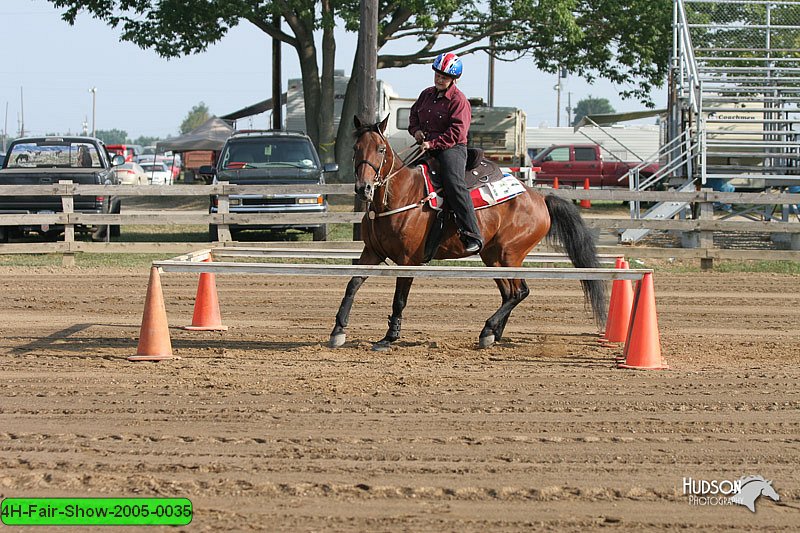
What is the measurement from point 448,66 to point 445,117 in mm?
489

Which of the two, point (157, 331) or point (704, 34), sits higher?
point (704, 34)

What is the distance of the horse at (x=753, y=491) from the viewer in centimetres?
524

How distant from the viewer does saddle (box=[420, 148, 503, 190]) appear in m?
9.59

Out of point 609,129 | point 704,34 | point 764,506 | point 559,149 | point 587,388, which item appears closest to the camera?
point 764,506

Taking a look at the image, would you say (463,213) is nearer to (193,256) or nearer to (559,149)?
(193,256)

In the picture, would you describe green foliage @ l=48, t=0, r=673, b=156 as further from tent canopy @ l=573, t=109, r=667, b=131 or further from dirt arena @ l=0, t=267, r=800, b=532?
dirt arena @ l=0, t=267, r=800, b=532

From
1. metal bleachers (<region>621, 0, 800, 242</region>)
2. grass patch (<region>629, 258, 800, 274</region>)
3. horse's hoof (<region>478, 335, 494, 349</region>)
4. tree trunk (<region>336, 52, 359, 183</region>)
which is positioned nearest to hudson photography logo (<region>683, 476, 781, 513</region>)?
horse's hoof (<region>478, 335, 494, 349</region>)

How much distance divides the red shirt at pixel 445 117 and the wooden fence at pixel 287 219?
7.32 m

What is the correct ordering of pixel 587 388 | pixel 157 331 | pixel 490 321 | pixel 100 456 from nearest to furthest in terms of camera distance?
1. pixel 100 456
2. pixel 587 388
3. pixel 157 331
4. pixel 490 321

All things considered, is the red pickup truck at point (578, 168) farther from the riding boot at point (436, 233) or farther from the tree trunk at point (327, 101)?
the riding boot at point (436, 233)

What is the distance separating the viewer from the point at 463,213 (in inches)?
370

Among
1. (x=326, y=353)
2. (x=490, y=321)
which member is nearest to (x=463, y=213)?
(x=490, y=321)

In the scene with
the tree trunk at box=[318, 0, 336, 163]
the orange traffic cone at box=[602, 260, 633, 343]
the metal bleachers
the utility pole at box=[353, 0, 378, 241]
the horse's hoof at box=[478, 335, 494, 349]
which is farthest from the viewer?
the tree trunk at box=[318, 0, 336, 163]

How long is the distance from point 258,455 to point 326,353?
11.4 feet
